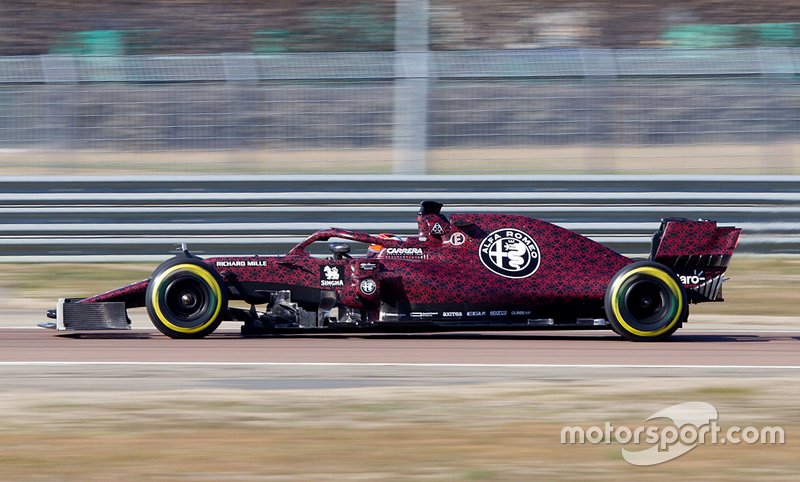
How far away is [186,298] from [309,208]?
14.8 feet

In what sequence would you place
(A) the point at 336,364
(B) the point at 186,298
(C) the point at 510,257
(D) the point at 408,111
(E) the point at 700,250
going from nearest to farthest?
(A) the point at 336,364, (B) the point at 186,298, (C) the point at 510,257, (E) the point at 700,250, (D) the point at 408,111

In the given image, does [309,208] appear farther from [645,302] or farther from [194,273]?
[645,302]

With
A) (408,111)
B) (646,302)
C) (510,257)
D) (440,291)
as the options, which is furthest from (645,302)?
(408,111)

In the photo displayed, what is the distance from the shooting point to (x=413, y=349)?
10062 mm

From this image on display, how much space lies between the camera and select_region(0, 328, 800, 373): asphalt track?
941 cm

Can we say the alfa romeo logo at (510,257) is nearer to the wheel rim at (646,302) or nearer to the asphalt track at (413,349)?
the asphalt track at (413,349)

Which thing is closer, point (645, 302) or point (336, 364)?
point (336, 364)

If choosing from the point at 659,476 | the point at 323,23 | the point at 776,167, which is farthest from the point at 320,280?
the point at 323,23

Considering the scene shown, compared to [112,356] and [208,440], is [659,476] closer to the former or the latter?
[208,440]

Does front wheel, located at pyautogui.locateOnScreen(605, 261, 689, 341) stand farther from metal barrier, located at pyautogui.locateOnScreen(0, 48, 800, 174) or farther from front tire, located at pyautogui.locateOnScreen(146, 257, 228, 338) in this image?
metal barrier, located at pyautogui.locateOnScreen(0, 48, 800, 174)

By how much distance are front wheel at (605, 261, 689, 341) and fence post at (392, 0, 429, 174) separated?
4.99m

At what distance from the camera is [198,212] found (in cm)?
1453

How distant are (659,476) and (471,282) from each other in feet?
14.0

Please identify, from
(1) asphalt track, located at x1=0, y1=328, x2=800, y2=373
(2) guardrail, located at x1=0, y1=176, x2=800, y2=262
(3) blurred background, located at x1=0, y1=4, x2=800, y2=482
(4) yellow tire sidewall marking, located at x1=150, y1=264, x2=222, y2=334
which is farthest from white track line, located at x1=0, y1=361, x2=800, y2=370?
(2) guardrail, located at x1=0, y1=176, x2=800, y2=262
